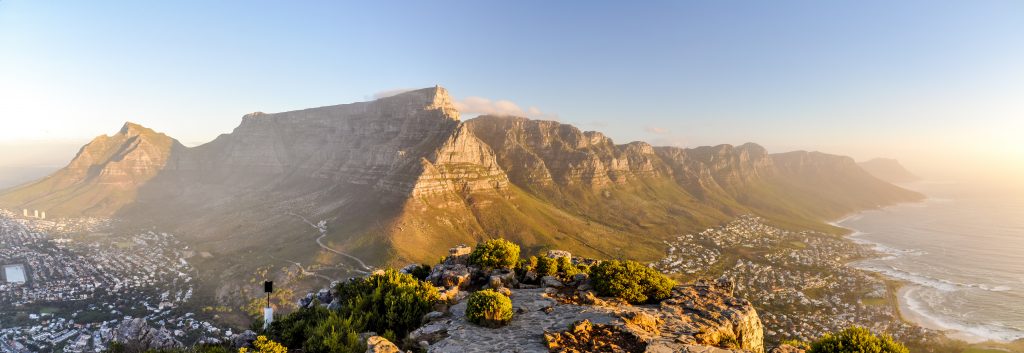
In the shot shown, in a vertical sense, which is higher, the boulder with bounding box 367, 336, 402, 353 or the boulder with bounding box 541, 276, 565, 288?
the boulder with bounding box 367, 336, 402, 353

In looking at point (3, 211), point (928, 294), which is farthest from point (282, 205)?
point (928, 294)

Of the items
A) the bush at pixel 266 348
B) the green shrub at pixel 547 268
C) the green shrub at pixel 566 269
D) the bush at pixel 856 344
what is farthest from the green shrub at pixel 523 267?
the bush at pixel 856 344

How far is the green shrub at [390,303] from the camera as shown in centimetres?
2156

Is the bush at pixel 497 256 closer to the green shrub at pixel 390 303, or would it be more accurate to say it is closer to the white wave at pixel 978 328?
the green shrub at pixel 390 303

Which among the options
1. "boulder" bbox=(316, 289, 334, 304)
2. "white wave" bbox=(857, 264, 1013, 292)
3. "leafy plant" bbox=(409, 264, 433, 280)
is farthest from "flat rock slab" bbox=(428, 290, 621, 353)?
"white wave" bbox=(857, 264, 1013, 292)

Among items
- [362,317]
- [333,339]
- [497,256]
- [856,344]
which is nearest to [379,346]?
[333,339]

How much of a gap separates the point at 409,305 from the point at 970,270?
213 metres

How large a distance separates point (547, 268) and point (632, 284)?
7.61 m

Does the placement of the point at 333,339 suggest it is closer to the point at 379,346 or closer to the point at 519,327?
the point at 379,346

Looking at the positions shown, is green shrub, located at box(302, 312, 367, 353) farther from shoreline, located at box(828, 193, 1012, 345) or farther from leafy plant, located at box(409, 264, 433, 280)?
shoreline, located at box(828, 193, 1012, 345)

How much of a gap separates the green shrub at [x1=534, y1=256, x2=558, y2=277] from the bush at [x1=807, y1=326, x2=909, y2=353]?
16.4 metres

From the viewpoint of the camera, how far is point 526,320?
20.6 m

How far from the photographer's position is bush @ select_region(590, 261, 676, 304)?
80.3ft

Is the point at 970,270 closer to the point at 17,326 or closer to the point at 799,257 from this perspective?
the point at 799,257
